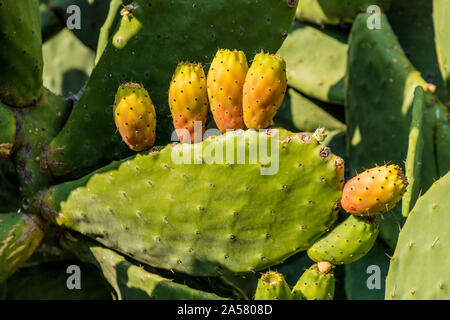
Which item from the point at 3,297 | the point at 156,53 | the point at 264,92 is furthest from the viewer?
the point at 3,297

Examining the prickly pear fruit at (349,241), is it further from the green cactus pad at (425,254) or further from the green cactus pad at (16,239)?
the green cactus pad at (16,239)

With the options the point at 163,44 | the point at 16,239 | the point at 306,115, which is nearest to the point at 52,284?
the point at 16,239

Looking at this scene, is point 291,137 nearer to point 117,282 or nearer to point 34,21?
point 117,282

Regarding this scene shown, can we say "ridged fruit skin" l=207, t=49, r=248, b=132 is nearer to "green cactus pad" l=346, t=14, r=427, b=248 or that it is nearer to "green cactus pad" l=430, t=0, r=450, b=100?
"green cactus pad" l=346, t=14, r=427, b=248

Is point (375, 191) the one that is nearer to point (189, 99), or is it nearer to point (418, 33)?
point (189, 99)

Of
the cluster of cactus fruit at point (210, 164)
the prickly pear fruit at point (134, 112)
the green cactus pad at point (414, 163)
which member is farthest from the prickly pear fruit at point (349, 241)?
the prickly pear fruit at point (134, 112)

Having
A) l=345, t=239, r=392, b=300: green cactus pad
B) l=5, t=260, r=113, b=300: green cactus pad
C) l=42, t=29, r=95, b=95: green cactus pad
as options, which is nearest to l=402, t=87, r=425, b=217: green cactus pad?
l=345, t=239, r=392, b=300: green cactus pad
